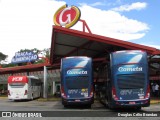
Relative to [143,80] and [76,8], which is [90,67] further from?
[76,8]

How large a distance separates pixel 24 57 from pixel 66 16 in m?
27.7

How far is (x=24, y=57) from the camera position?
63625 mm

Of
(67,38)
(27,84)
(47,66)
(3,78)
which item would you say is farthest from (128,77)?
(3,78)

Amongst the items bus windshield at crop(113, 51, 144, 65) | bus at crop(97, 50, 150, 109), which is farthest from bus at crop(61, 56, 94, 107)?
bus windshield at crop(113, 51, 144, 65)

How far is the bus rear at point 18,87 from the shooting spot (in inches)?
1511

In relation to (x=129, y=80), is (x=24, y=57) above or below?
above

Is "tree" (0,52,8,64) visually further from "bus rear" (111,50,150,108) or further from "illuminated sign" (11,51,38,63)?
"bus rear" (111,50,150,108)

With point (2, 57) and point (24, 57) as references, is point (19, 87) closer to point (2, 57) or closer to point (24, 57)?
point (24, 57)

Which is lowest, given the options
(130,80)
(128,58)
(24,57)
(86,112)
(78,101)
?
(86,112)

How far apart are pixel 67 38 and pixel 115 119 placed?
1963cm

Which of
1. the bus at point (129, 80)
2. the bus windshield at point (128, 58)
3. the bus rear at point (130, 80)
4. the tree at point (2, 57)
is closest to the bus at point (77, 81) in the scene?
the bus at point (129, 80)

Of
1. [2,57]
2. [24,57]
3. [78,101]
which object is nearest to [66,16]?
[78,101]

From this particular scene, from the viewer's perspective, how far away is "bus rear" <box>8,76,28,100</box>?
126 feet

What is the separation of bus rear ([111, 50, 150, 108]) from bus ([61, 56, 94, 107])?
3.82 meters
